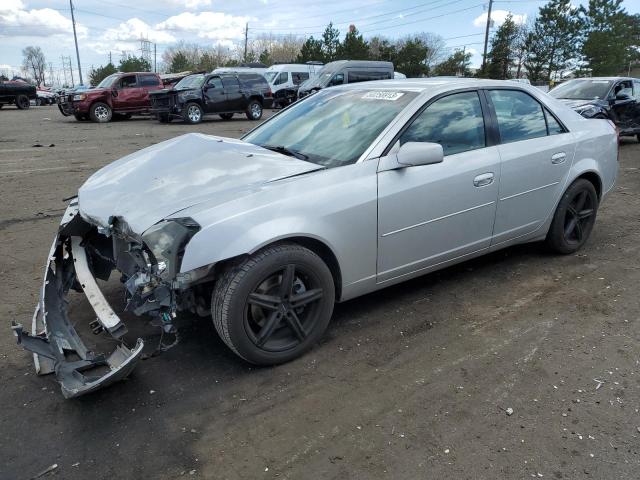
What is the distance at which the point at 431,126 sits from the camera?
12.0ft

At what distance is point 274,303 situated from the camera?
2.99m

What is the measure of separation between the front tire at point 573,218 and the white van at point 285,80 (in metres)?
22.9

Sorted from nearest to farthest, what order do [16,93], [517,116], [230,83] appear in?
[517,116], [230,83], [16,93]

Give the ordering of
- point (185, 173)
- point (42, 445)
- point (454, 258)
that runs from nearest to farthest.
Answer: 1. point (42, 445)
2. point (185, 173)
3. point (454, 258)

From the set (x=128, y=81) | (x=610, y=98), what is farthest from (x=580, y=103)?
(x=128, y=81)

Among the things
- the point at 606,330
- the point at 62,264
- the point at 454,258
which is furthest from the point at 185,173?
the point at 606,330

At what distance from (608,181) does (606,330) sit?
2055 mm

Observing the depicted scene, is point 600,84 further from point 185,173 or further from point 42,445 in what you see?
point 42,445

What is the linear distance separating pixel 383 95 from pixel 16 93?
29157 mm

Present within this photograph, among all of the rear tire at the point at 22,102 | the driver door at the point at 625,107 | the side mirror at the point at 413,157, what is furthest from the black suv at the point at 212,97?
the side mirror at the point at 413,157

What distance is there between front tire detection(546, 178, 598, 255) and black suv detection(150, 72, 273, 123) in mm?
16296

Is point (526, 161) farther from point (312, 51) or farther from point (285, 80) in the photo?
point (312, 51)

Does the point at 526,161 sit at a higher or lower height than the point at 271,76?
lower

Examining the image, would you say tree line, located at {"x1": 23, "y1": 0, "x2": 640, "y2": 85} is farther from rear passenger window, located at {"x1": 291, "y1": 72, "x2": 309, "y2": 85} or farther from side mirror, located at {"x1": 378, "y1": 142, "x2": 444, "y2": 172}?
side mirror, located at {"x1": 378, "y1": 142, "x2": 444, "y2": 172}
